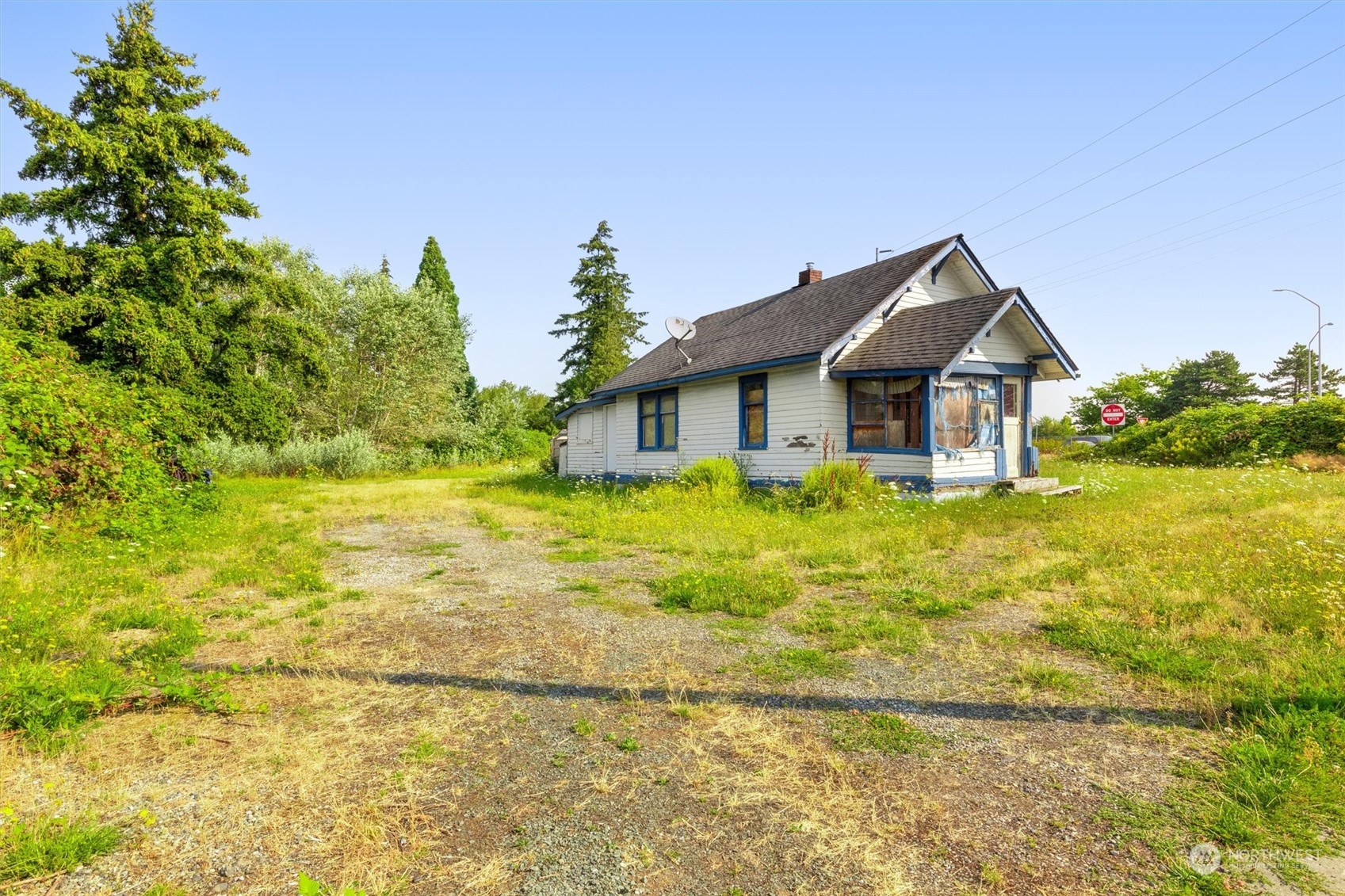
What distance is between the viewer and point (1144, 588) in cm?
622

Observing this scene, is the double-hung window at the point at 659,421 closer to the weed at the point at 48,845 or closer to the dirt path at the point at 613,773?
the dirt path at the point at 613,773

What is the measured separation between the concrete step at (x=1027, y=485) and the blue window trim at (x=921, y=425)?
7.45ft

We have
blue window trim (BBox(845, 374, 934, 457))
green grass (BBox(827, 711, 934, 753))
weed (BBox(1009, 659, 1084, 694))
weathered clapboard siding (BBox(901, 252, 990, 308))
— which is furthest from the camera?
weathered clapboard siding (BBox(901, 252, 990, 308))

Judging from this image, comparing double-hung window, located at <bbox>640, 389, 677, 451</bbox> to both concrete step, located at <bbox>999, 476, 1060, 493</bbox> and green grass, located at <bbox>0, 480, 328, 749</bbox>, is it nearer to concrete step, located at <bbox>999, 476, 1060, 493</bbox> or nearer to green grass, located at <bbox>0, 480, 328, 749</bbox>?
concrete step, located at <bbox>999, 476, 1060, 493</bbox>

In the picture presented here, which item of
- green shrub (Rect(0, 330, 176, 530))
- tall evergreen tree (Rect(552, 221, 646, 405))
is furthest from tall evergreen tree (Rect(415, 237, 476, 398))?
green shrub (Rect(0, 330, 176, 530))

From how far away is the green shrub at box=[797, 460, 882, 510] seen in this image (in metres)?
12.4

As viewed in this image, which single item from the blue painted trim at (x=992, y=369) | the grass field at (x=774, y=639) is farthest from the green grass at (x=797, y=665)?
the blue painted trim at (x=992, y=369)

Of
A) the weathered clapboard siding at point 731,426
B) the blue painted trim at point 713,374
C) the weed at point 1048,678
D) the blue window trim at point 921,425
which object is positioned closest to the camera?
the weed at point 1048,678

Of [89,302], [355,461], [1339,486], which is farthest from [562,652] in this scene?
[355,461]

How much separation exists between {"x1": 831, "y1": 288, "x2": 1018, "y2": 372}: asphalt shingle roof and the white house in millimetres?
33

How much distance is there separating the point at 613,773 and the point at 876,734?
1.56 meters

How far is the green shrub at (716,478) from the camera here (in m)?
14.3

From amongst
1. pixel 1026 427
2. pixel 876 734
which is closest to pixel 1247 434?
pixel 1026 427

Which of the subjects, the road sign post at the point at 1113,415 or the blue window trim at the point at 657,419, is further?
the road sign post at the point at 1113,415
